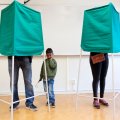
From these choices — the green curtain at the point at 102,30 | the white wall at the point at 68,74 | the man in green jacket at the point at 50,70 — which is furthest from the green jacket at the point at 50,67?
the white wall at the point at 68,74

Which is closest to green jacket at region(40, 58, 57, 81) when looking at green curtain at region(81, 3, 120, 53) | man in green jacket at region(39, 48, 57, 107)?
man in green jacket at region(39, 48, 57, 107)

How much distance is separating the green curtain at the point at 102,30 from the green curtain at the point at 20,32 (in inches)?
25.8

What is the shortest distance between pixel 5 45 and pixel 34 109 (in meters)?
1.05

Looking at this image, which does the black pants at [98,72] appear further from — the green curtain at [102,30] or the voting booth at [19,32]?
the voting booth at [19,32]

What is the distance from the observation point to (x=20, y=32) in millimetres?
2820

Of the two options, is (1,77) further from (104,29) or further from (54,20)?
(104,29)

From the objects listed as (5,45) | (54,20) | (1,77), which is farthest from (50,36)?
(5,45)

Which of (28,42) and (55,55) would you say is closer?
(28,42)

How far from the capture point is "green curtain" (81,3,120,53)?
2.75 metres

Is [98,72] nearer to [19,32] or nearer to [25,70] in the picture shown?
[25,70]

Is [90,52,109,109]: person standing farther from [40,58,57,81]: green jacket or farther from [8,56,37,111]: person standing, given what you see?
[8,56,37,111]: person standing

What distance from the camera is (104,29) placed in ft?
9.25

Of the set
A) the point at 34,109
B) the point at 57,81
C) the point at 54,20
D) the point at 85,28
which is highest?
the point at 54,20

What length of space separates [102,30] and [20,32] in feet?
3.33
